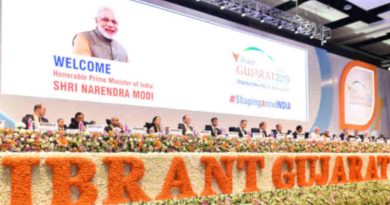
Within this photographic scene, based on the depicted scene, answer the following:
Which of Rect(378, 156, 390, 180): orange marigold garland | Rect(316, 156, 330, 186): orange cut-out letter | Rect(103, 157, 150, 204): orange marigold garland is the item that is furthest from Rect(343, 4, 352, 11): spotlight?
Rect(103, 157, 150, 204): orange marigold garland

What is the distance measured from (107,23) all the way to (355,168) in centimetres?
459

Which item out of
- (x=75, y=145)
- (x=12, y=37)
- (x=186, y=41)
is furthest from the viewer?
(x=186, y=41)

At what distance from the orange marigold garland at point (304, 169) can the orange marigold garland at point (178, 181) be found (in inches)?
70.2

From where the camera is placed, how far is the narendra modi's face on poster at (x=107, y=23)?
7008mm

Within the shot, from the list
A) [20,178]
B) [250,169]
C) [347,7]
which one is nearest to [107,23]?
[250,169]

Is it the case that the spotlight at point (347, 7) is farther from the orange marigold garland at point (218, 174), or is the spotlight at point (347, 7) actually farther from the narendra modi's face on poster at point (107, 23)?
the orange marigold garland at point (218, 174)

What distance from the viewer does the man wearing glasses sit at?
6.71 m

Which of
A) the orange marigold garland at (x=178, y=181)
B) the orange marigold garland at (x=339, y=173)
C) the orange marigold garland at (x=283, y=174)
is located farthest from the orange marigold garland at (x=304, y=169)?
the orange marigold garland at (x=178, y=181)

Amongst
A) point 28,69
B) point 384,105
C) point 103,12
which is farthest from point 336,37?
point 28,69

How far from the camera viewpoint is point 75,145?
3.66 m

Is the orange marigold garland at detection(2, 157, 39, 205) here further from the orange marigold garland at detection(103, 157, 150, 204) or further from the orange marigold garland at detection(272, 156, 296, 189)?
the orange marigold garland at detection(272, 156, 296, 189)

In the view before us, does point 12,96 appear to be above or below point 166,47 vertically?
below

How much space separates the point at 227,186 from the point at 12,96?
11.5ft

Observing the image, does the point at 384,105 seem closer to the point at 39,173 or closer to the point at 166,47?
the point at 166,47
